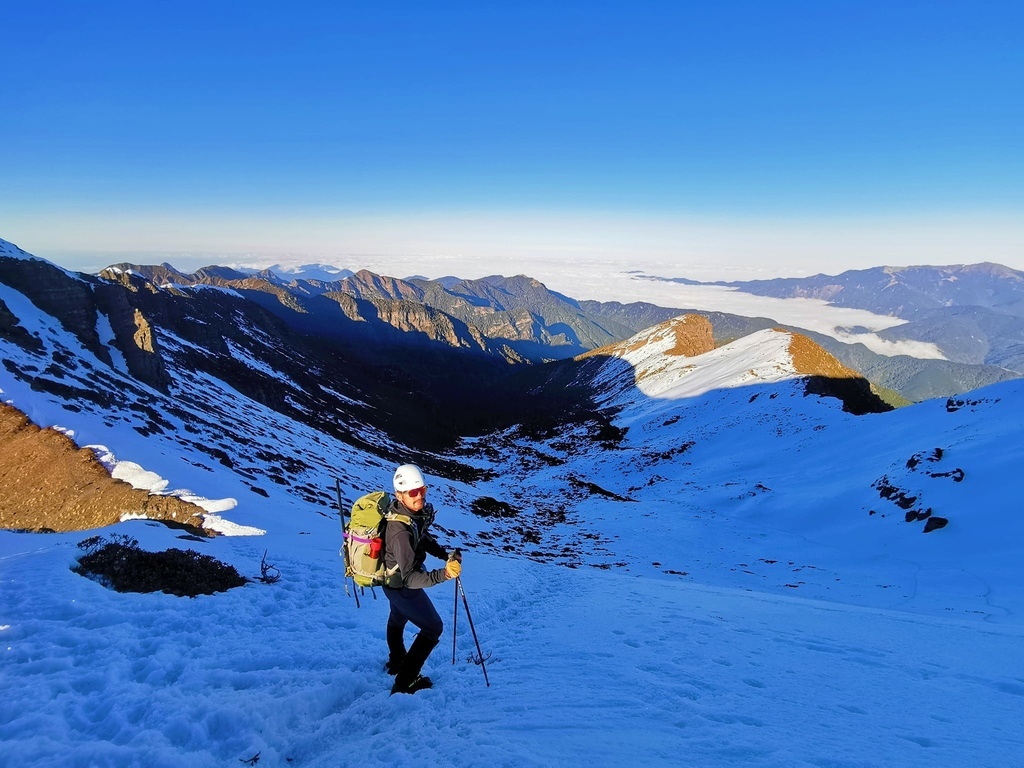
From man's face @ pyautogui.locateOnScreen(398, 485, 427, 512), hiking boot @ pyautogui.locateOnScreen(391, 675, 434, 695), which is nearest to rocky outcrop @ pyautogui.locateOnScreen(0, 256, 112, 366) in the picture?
hiking boot @ pyautogui.locateOnScreen(391, 675, 434, 695)

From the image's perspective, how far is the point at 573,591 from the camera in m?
15.7

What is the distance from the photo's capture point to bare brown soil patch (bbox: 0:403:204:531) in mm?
17500

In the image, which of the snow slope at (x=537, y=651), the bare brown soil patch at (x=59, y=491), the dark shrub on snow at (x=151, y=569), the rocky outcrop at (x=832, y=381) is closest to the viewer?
the snow slope at (x=537, y=651)

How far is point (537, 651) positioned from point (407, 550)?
4783 millimetres

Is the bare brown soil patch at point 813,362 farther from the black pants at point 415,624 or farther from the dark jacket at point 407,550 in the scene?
the dark jacket at point 407,550

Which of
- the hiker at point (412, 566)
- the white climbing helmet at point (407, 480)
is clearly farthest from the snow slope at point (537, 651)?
the white climbing helmet at point (407, 480)

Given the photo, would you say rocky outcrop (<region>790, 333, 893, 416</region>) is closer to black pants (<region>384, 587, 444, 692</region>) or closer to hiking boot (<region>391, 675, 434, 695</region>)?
hiking boot (<region>391, 675, 434, 695</region>)

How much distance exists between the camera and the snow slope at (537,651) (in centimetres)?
571

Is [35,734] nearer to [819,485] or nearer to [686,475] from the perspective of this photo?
[819,485]

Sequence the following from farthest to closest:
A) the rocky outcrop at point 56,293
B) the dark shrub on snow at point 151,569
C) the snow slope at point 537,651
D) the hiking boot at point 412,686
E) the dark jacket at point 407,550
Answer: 1. the rocky outcrop at point 56,293
2. the dark shrub on snow at point 151,569
3. the hiking boot at point 412,686
4. the dark jacket at point 407,550
5. the snow slope at point 537,651

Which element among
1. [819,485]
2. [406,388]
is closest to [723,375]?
[819,485]

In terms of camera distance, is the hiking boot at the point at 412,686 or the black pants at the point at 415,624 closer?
the black pants at the point at 415,624

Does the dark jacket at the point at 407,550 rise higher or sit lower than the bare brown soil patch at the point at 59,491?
higher

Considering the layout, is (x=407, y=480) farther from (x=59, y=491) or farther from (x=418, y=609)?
Result: (x=59, y=491)
